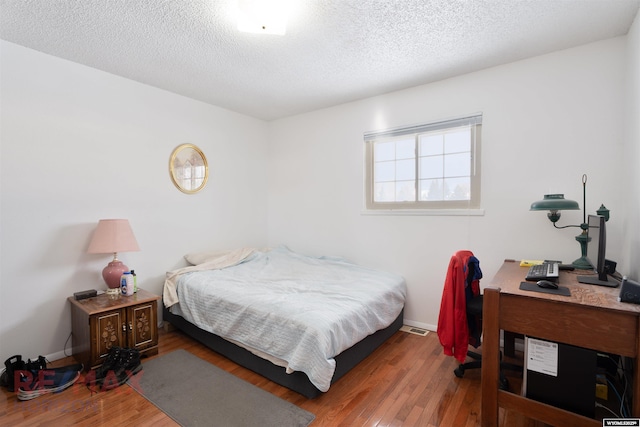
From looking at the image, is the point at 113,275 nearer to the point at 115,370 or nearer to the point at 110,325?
the point at 110,325

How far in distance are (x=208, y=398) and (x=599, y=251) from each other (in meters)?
2.56

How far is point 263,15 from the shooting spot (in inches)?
71.9

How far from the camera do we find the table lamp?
2525mm

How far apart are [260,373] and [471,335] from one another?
1.64 metres

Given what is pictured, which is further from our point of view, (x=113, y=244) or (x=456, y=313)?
(x=113, y=244)

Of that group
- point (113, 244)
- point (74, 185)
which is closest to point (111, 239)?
point (113, 244)

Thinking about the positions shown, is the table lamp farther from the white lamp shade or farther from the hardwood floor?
the hardwood floor

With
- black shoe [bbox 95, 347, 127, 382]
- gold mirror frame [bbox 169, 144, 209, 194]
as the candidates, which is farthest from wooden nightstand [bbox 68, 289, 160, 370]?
gold mirror frame [bbox 169, 144, 209, 194]

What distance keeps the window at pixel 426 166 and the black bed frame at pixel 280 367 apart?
1.29m

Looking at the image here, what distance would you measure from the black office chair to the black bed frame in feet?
2.00

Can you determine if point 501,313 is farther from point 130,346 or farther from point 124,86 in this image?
point 124,86

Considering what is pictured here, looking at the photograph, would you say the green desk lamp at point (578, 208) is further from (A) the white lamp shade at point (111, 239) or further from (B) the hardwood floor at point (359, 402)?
(A) the white lamp shade at point (111, 239)

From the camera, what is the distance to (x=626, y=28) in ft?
6.99

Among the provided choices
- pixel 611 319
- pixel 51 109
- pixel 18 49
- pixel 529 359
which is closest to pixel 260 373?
pixel 529 359
